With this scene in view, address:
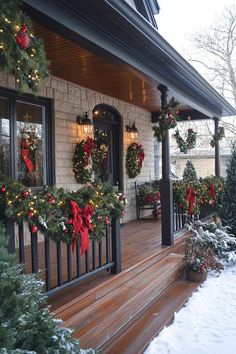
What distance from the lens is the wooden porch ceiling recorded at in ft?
13.3

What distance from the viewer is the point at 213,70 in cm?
2041

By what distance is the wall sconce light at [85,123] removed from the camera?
6055mm

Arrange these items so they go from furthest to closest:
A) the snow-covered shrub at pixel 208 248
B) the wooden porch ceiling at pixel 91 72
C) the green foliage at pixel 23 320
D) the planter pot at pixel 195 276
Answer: the snow-covered shrub at pixel 208 248, the planter pot at pixel 195 276, the wooden porch ceiling at pixel 91 72, the green foliage at pixel 23 320

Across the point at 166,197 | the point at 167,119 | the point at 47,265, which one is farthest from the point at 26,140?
the point at 47,265

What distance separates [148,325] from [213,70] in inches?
759

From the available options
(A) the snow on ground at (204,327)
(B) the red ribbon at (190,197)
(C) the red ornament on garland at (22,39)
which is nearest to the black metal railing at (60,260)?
(A) the snow on ground at (204,327)

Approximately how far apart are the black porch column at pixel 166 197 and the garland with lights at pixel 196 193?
45 centimetres

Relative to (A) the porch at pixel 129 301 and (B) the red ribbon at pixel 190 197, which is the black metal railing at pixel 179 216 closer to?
(B) the red ribbon at pixel 190 197

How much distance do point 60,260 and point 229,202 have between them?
4.54 metres

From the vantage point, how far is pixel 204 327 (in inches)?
139

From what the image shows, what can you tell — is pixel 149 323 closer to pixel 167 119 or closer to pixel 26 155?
pixel 26 155

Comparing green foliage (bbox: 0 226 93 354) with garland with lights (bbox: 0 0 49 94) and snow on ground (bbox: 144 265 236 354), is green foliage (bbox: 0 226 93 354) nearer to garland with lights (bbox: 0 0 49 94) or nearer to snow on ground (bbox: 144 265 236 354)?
garland with lights (bbox: 0 0 49 94)

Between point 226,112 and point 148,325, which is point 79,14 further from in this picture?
point 226,112

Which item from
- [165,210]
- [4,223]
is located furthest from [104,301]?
[165,210]
